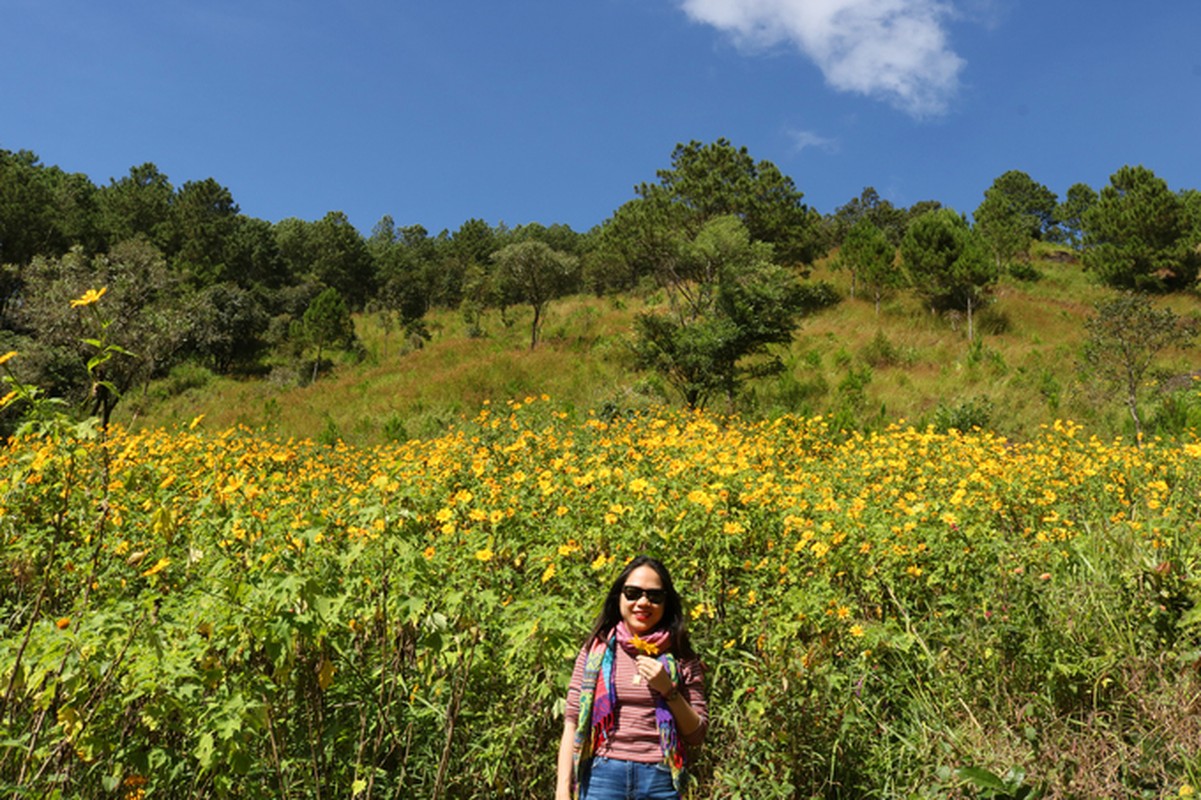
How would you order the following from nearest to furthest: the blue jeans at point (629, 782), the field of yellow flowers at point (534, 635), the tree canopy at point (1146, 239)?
the field of yellow flowers at point (534, 635) → the blue jeans at point (629, 782) → the tree canopy at point (1146, 239)

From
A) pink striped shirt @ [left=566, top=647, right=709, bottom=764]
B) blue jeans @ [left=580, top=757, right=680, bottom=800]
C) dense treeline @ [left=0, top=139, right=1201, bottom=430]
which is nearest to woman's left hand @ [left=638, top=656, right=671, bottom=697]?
pink striped shirt @ [left=566, top=647, right=709, bottom=764]

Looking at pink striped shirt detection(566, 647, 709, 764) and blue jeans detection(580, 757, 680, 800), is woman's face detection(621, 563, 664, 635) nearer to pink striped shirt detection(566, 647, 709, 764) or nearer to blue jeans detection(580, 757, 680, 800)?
pink striped shirt detection(566, 647, 709, 764)

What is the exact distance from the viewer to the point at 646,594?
204 centimetres

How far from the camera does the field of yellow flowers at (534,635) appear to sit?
61.6 inches

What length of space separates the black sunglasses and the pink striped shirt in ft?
0.57

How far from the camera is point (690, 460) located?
390 centimetres

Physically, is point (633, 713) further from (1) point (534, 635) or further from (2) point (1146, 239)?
(2) point (1146, 239)

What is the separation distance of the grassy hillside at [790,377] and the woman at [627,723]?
7.83 m

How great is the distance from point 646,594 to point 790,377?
13.4 meters

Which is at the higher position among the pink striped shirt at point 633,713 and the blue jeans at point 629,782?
the pink striped shirt at point 633,713

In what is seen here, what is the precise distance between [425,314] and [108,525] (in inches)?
1204

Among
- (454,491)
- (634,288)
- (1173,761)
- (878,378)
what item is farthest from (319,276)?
(1173,761)

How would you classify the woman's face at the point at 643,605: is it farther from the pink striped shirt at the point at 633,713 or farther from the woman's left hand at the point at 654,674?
the woman's left hand at the point at 654,674

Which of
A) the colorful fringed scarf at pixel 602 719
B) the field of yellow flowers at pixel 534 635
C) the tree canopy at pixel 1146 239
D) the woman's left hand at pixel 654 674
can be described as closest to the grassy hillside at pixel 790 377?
the tree canopy at pixel 1146 239
